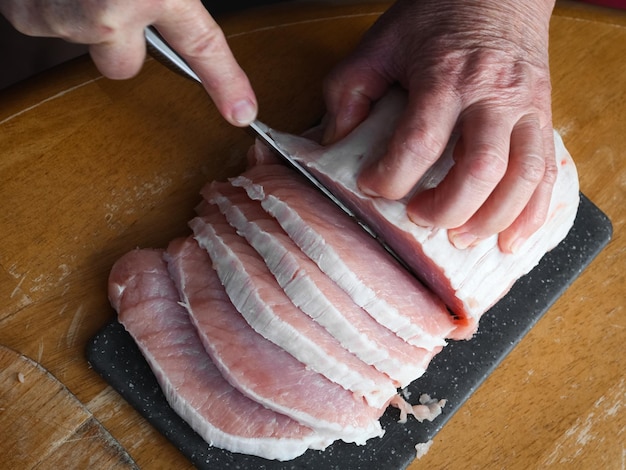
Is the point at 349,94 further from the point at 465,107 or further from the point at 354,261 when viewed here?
the point at 354,261

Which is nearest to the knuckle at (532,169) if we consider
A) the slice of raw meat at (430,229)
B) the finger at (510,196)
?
the finger at (510,196)

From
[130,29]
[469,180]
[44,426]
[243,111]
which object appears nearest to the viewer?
[130,29]

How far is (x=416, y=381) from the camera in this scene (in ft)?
6.03

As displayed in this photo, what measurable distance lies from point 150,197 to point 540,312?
42.0 inches

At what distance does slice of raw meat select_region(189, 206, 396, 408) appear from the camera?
158 centimetres

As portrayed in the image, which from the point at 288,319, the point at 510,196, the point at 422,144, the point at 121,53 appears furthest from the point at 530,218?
the point at 121,53

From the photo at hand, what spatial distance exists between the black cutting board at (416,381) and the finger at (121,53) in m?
0.70

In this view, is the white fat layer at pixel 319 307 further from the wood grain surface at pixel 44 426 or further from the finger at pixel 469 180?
the wood grain surface at pixel 44 426

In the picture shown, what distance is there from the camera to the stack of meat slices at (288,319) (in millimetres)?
1601

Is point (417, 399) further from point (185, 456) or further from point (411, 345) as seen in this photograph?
point (185, 456)

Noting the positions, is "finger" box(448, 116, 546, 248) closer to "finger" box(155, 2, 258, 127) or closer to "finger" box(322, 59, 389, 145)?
"finger" box(322, 59, 389, 145)

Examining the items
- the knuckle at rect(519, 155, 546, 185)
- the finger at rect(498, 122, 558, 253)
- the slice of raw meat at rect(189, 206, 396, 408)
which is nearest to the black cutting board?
the slice of raw meat at rect(189, 206, 396, 408)

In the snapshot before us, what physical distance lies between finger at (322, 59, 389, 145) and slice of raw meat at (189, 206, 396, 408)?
385mm

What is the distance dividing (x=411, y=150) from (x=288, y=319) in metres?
0.44
